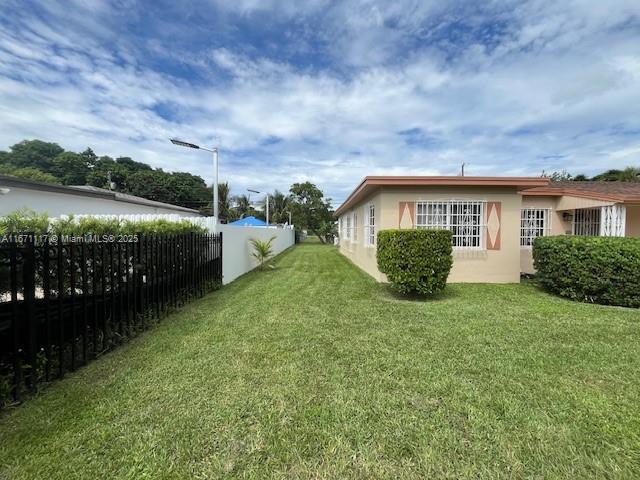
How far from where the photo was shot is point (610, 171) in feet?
105

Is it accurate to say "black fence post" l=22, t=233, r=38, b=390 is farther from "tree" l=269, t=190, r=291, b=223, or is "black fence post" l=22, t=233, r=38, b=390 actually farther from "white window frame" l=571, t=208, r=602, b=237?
"tree" l=269, t=190, r=291, b=223

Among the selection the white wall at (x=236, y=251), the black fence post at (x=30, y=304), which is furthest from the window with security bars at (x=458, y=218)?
the black fence post at (x=30, y=304)

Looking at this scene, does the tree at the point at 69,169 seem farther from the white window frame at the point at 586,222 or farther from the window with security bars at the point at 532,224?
the white window frame at the point at 586,222

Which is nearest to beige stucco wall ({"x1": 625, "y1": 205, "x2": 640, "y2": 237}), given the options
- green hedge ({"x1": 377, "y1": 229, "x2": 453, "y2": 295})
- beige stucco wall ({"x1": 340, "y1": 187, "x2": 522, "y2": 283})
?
beige stucco wall ({"x1": 340, "y1": 187, "x2": 522, "y2": 283})

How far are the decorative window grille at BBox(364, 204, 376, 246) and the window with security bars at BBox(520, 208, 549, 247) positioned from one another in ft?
16.2

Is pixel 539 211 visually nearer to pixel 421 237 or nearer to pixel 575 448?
pixel 421 237

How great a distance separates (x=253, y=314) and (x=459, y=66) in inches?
415

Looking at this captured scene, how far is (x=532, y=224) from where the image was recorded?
10602 millimetres

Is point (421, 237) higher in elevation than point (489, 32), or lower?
lower

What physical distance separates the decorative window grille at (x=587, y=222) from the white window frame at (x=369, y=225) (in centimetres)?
664

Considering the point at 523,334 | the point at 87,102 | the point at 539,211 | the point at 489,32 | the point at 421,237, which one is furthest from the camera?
the point at 87,102

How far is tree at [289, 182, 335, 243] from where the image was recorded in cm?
3872

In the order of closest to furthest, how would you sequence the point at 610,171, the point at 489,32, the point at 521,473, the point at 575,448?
the point at 521,473
the point at 575,448
the point at 489,32
the point at 610,171

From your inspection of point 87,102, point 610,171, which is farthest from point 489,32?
point 610,171
